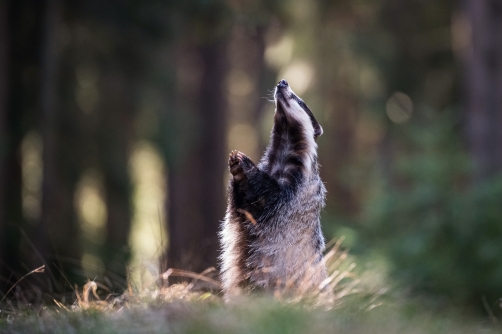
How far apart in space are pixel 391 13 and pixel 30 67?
35.0ft

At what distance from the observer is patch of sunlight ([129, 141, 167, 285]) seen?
22.6 ft

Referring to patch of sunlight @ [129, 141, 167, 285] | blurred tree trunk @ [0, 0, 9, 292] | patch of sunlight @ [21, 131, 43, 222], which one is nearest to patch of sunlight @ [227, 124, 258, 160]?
patch of sunlight @ [129, 141, 167, 285]

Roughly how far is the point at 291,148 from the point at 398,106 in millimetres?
12622

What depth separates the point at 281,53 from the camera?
2120 centimetres

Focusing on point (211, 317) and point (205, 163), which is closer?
point (211, 317)

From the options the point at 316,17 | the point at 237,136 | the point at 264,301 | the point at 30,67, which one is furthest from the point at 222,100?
the point at 264,301

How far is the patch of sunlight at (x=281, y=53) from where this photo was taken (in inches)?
817

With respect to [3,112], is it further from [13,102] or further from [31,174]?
[31,174]

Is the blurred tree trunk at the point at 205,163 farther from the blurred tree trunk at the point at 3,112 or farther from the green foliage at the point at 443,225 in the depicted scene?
the blurred tree trunk at the point at 3,112

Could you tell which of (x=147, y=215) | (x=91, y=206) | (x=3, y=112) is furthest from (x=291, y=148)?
(x=91, y=206)

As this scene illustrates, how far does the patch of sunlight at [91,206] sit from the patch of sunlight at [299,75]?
6.23 metres

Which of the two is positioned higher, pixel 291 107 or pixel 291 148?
pixel 291 107

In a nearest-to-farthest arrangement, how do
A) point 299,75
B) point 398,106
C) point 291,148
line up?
point 291,148
point 398,106
point 299,75

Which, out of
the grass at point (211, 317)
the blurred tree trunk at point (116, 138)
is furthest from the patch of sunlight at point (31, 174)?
the grass at point (211, 317)
